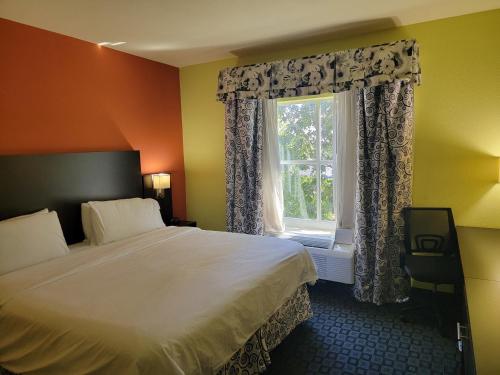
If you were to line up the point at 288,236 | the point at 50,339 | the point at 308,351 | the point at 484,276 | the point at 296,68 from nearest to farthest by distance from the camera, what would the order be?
the point at 50,339 < the point at 484,276 < the point at 308,351 < the point at 296,68 < the point at 288,236

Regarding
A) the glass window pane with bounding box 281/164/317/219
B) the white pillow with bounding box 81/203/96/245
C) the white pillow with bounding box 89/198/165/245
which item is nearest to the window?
the glass window pane with bounding box 281/164/317/219

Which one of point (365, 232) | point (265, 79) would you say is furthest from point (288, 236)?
point (265, 79)

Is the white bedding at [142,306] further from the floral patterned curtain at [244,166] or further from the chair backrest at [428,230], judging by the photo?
the floral patterned curtain at [244,166]

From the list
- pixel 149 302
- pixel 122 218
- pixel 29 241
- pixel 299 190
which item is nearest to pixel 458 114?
pixel 299 190

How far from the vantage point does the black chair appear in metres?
2.80

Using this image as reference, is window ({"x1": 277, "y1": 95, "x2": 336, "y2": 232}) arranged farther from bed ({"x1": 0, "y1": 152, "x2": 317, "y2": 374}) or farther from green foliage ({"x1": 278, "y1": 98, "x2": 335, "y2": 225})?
bed ({"x1": 0, "y1": 152, "x2": 317, "y2": 374})

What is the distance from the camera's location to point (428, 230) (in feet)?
9.74

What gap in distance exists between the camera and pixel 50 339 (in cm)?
166

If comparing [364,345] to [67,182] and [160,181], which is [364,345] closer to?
[160,181]

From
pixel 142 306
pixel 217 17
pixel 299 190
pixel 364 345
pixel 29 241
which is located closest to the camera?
pixel 142 306

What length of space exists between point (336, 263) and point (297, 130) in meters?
1.52

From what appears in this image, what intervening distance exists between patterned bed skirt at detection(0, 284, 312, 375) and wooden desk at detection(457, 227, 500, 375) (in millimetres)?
1160

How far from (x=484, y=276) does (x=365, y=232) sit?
139 cm

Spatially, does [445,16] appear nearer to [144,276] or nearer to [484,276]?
[484,276]
